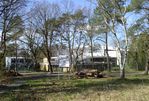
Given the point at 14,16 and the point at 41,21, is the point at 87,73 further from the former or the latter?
the point at 41,21

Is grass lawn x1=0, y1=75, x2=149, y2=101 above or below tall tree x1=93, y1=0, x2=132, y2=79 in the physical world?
below

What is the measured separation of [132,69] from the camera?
4048 inches

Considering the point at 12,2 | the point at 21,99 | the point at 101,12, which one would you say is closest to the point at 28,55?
the point at 101,12

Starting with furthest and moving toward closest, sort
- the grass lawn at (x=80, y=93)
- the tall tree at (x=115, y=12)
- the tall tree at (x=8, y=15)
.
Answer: the tall tree at (x=115, y=12), the tall tree at (x=8, y=15), the grass lawn at (x=80, y=93)

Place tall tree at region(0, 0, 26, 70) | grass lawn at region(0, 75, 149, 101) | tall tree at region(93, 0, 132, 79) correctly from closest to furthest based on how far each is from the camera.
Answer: grass lawn at region(0, 75, 149, 101) → tall tree at region(0, 0, 26, 70) → tall tree at region(93, 0, 132, 79)

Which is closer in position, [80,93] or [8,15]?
[80,93]

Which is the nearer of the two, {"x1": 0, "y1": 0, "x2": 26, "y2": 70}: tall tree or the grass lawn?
the grass lawn

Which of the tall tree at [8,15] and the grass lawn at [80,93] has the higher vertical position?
the tall tree at [8,15]

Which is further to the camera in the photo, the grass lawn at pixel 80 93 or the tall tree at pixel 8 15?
the tall tree at pixel 8 15

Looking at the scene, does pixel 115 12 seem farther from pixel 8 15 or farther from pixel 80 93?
pixel 80 93

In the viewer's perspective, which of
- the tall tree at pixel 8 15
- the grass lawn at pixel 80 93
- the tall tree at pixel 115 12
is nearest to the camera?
the grass lawn at pixel 80 93

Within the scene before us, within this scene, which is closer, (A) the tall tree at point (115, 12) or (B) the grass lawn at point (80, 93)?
(B) the grass lawn at point (80, 93)

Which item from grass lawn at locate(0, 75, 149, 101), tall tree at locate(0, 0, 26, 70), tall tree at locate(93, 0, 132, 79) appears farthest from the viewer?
tall tree at locate(93, 0, 132, 79)

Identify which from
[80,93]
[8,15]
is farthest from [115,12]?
[80,93]
